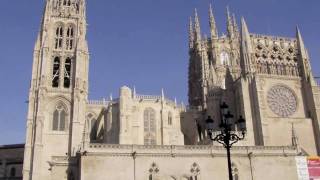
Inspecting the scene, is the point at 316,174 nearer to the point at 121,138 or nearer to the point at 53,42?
the point at 121,138

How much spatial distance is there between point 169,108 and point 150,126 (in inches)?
162

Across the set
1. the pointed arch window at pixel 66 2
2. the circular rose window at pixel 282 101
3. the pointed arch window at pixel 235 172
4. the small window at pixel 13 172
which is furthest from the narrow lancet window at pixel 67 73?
the circular rose window at pixel 282 101

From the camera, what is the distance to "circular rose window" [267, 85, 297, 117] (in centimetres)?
5459

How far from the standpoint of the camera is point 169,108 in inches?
2307

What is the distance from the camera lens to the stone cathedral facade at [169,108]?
49.2 metres

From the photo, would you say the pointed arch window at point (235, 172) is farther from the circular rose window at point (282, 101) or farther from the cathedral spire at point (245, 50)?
the cathedral spire at point (245, 50)

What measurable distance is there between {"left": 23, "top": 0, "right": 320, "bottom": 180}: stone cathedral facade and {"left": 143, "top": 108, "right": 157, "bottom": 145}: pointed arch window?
139mm

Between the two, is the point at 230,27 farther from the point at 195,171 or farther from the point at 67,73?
the point at 195,171

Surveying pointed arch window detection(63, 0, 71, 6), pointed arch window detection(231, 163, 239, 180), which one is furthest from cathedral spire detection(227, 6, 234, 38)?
pointed arch window detection(231, 163, 239, 180)

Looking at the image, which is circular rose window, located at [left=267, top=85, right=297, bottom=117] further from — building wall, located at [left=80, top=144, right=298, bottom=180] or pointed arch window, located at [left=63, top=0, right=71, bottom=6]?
pointed arch window, located at [left=63, top=0, right=71, bottom=6]

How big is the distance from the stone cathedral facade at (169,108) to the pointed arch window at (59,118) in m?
0.13

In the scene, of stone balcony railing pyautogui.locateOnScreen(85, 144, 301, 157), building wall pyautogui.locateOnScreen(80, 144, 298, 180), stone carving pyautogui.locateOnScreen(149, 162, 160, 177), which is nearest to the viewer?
building wall pyautogui.locateOnScreen(80, 144, 298, 180)

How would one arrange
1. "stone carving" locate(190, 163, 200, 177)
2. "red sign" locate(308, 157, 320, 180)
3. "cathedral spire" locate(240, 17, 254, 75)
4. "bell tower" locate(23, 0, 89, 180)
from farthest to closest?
"cathedral spire" locate(240, 17, 254, 75)
"bell tower" locate(23, 0, 89, 180)
"red sign" locate(308, 157, 320, 180)
"stone carving" locate(190, 163, 200, 177)

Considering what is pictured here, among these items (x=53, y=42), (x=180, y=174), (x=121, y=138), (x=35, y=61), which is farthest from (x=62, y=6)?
(x=180, y=174)
